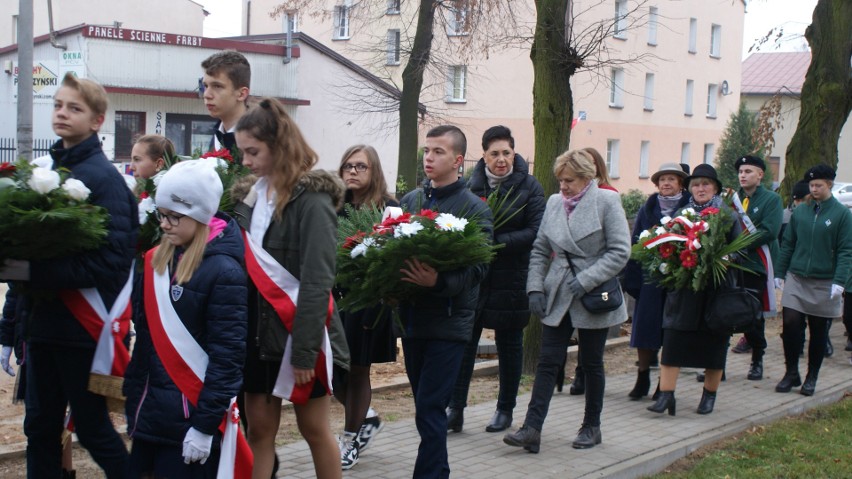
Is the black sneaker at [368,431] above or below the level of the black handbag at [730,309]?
below

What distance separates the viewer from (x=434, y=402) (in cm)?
546

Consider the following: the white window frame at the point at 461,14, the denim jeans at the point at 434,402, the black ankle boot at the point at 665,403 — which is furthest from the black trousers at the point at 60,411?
the white window frame at the point at 461,14

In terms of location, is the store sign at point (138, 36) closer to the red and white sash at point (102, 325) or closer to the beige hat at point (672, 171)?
the beige hat at point (672, 171)

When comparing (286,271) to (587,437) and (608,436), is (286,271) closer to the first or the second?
(587,437)

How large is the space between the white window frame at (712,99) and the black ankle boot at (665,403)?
160 feet

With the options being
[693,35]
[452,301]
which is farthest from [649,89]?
[452,301]

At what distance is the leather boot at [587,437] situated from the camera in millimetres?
6910

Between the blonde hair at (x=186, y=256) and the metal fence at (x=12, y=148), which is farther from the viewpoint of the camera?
the metal fence at (x=12, y=148)

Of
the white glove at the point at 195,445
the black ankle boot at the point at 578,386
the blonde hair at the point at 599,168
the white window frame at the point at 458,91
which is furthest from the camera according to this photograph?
the white window frame at the point at 458,91

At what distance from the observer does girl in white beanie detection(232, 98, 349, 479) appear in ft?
14.8

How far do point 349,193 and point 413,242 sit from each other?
1.28 m

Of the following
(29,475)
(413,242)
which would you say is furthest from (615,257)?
(29,475)

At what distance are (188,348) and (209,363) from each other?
11cm

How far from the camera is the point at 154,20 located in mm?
48969
